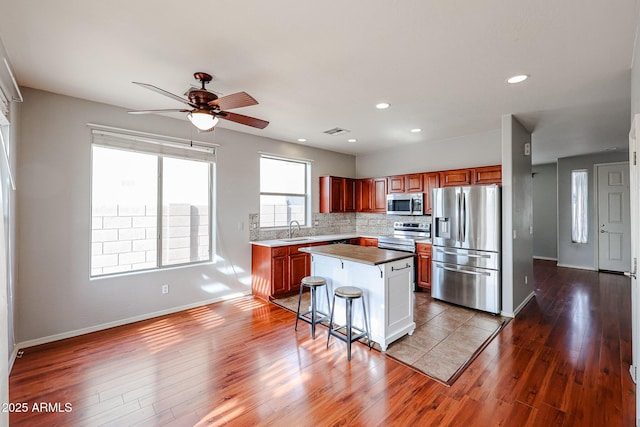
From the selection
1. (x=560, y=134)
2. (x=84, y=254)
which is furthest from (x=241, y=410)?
(x=560, y=134)

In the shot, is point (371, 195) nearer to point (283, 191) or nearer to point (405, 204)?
point (405, 204)

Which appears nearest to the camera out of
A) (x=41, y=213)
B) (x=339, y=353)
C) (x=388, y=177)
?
(x=339, y=353)

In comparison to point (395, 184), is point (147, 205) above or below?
below

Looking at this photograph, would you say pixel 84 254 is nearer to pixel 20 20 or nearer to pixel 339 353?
pixel 20 20

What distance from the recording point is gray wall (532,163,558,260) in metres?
7.54

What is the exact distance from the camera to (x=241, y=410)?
2.04 metres

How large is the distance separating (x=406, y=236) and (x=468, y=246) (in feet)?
4.86

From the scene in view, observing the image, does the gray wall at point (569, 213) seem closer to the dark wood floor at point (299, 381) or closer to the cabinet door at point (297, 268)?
the dark wood floor at point (299, 381)

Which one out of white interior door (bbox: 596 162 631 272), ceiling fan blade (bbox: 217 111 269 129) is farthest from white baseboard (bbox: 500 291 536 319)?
ceiling fan blade (bbox: 217 111 269 129)

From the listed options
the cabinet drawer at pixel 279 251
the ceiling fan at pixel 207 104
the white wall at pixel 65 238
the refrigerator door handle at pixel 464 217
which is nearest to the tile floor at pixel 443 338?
the cabinet drawer at pixel 279 251

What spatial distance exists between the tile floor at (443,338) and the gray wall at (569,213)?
476 centimetres

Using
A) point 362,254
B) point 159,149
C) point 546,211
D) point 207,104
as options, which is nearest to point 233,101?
point 207,104

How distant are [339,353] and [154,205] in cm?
300

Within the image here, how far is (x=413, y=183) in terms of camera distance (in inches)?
210
